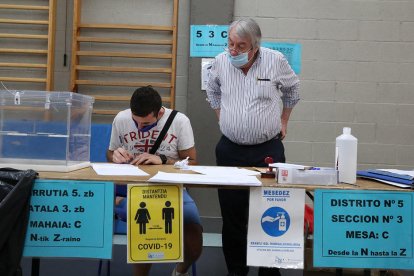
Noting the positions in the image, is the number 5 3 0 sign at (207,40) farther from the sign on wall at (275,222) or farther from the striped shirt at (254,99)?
the sign on wall at (275,222)

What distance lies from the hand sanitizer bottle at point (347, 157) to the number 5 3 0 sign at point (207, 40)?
2.08 meters

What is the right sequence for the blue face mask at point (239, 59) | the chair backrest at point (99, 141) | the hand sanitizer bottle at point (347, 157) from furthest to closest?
the chair backrest at point (99, 141)
the blue face mask at point (239, 59)
the hand sanitizer bottle at point (347, 157)

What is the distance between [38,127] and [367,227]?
49.7 inches

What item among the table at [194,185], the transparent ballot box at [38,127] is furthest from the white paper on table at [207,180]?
the transparent ballot box at [38,127]

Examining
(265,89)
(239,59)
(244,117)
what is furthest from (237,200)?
(239,59)

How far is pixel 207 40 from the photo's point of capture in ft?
11.5

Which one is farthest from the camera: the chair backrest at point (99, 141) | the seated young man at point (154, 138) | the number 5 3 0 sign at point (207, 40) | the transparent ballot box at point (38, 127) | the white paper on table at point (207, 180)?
the number 5 3 0 sign at point (207, 40)

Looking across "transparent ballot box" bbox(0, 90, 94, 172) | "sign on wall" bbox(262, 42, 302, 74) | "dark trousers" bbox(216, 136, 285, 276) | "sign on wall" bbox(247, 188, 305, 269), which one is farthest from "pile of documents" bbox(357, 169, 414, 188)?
"sign on wall" bbox(262, 42, 302, 74)

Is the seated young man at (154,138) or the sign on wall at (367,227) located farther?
the seated young man at (154,138)

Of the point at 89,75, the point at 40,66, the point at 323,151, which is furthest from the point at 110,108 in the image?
the point at 323,151

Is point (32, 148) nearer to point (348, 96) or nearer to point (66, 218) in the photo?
point (66, 218)

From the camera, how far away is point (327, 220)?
4.66 ft

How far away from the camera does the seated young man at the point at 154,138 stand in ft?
6.82

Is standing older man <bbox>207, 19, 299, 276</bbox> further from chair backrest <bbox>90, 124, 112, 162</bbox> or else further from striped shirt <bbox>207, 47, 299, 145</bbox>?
chair backrest <bbox>90, 124, 112, 162</bbox>
